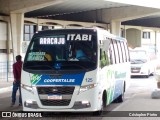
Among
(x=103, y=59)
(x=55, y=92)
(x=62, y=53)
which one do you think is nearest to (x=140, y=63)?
(x=103, y=59)

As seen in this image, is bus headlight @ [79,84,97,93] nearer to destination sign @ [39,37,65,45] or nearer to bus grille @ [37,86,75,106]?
bus grille @ [37,86,75,106]

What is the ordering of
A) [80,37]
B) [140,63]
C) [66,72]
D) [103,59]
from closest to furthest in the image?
[66,72] < [80,37] < [103,59] < [140,63]

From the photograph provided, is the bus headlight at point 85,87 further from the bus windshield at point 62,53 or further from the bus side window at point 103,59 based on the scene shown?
the bus side window at point 103,59

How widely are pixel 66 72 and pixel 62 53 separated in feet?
2.08

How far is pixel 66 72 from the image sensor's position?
10.3m

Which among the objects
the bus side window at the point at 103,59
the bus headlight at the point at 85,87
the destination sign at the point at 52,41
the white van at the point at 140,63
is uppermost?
the destination sign at the point at 52,41

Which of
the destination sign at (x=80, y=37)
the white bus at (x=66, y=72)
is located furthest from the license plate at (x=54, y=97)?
the destination sign at (x=80, y=37)

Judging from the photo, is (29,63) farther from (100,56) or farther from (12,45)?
(12,45)

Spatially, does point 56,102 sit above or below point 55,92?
below

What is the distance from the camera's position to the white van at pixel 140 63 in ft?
93.4

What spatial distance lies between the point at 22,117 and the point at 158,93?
258 inches

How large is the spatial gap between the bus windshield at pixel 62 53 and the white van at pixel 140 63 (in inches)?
709

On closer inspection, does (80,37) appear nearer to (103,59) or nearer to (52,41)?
(52,41)

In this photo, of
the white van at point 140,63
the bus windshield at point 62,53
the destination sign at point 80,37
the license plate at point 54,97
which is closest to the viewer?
the license plate at point 54,97
